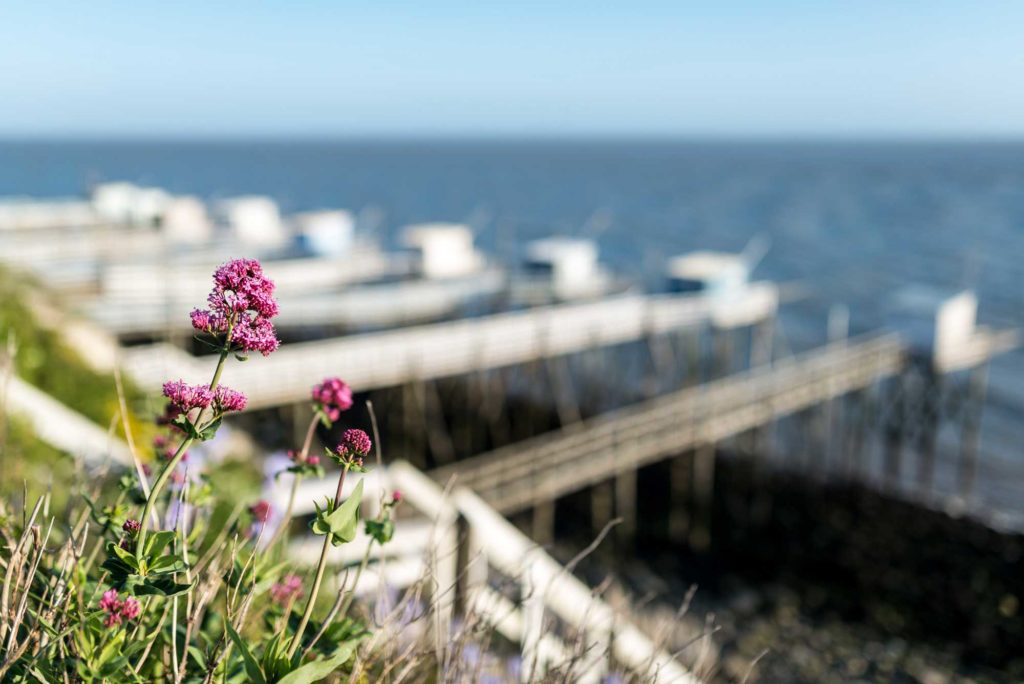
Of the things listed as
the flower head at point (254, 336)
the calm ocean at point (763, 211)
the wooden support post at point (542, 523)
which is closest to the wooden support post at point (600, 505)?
Answer: the wooden support post at point (542, 523)

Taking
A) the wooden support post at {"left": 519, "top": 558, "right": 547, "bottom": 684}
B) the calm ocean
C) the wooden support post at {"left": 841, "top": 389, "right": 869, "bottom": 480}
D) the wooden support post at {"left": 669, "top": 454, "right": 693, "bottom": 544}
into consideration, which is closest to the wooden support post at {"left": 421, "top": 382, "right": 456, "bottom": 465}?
the wooden support post at {"left": 669, "top": 454, "right": 693, "bottom": 544}

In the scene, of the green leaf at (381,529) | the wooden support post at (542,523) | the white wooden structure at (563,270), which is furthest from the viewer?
the white wooden structure at (563,270)

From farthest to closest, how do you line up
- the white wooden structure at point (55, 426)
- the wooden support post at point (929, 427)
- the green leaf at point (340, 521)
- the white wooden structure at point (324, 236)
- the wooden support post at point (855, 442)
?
the white wooden structure at point (324, 236) < the wooden support post at point (929, 427) < the wooden support post at point (855, 442) < the white wooden structure at point (55, 426) < the green leaf at point (340, 521)

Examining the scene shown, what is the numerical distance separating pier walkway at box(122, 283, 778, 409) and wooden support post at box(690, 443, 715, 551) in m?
3.90

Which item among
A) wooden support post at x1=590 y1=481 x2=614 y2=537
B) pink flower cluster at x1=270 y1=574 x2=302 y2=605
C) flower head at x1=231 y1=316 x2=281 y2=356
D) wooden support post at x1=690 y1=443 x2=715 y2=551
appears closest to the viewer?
flower head at x1=231 y1=316 x2=281 y2=356

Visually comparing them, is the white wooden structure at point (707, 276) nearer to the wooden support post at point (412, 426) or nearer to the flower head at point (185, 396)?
the wooden support post at point (412, 426)

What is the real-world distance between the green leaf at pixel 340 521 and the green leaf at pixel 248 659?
23 cm

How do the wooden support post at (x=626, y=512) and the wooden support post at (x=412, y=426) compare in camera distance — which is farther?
the wooden support post at (x=412, y=426)

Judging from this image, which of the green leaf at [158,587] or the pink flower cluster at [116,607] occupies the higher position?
the green leaf at [158,587]

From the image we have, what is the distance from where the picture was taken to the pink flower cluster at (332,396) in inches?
84.4

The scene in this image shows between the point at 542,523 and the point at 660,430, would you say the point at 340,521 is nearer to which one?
the point at 542,523

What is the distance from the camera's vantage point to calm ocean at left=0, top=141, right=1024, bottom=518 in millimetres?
39594

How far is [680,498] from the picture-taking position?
73.3ft

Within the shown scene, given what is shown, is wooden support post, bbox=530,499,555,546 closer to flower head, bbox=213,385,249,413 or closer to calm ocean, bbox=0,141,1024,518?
calm ocean, bbox=0,141,1024,518
